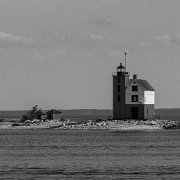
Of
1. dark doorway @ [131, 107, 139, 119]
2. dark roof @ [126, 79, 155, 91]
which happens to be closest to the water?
dark doorway @ [131, 107, 139, 119]

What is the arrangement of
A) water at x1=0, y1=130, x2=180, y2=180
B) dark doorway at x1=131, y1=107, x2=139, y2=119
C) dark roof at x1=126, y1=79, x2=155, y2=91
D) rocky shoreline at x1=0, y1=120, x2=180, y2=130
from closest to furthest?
water at x1=0, y1=130, x2=180, y2=180
rocky shoreline at x1=0, y1=120, x2=180, y2=130
dark doorway at x1=131, y1=107, x2=139, y2=119
dark roof at x1=126, y1=79, x2=155, y2=91

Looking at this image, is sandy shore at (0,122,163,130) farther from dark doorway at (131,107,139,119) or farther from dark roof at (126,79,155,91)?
dark roof at (126,79,155,91)

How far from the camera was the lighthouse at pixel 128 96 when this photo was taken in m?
133

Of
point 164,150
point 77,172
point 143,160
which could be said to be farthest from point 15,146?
point 77,172

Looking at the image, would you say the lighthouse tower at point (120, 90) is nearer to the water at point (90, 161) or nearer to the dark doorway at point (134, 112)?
the dark doorway at point (134, 112)

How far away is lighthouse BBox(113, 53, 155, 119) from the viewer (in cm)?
13288

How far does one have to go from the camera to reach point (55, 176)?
186 feet

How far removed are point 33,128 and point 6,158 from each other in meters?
72.6

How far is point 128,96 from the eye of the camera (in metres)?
133

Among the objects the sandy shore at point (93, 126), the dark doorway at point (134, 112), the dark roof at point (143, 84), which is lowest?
the sandy shore at point (93, 126)

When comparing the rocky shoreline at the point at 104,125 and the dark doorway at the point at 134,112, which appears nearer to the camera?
the rocky shoreline at the point at 104,125

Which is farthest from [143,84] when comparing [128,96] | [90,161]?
[90,161]

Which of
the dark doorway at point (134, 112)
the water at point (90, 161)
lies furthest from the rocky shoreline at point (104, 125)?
the water at point (90, 161)

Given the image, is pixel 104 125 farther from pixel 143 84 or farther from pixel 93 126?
pixel 143 84
